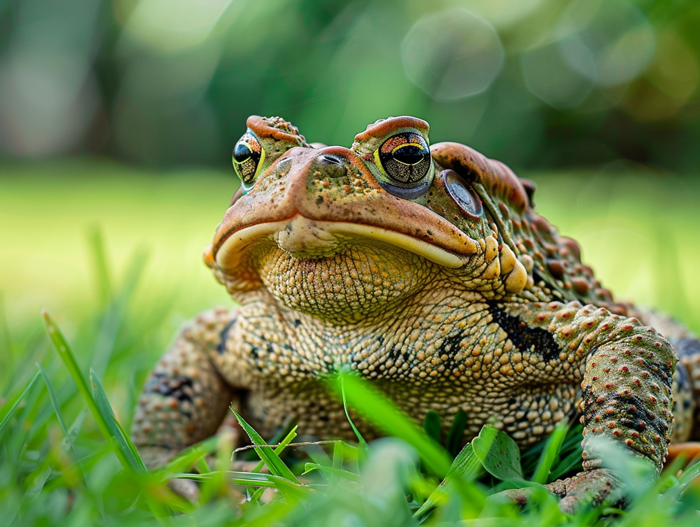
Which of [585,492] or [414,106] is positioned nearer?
[585,492]

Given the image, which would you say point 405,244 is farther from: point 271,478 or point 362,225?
point 271,478

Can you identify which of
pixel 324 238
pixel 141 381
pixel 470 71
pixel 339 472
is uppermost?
pixel 470 71

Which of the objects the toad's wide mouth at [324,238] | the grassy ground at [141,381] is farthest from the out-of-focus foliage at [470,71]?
the toad's wide mouth at [324,238]

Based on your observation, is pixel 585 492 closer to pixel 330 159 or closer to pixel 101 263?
pixel 330 159

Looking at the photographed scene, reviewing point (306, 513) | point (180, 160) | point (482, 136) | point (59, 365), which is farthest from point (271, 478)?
point (180, 160)

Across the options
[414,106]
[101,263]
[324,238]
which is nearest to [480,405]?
[324,238]

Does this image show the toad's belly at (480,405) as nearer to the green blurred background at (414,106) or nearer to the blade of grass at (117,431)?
the blade of grass at (117,431)

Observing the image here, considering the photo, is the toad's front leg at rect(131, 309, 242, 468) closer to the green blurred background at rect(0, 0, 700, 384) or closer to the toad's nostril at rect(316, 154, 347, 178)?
the toad's nostril at rect(316, 154, 347, 178)
